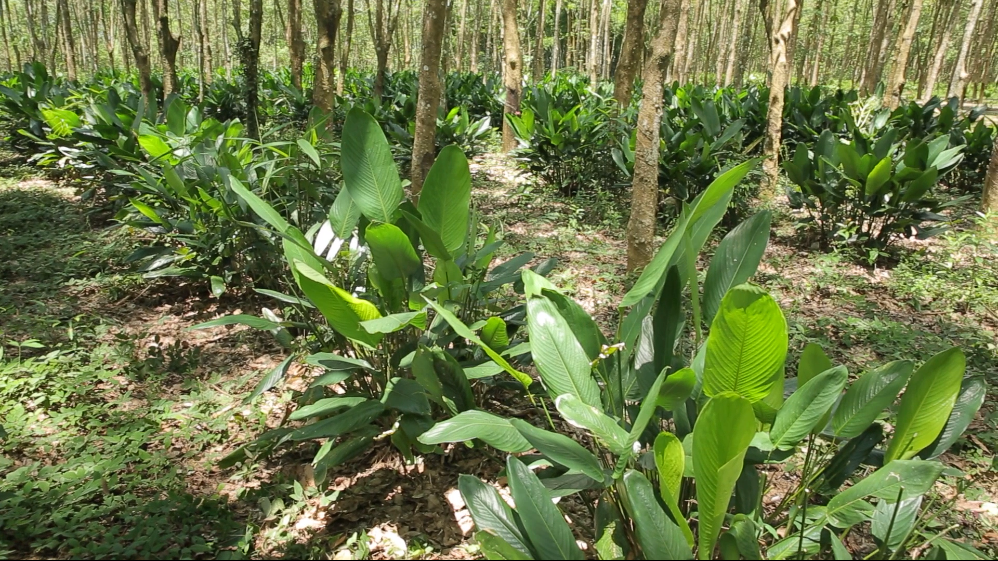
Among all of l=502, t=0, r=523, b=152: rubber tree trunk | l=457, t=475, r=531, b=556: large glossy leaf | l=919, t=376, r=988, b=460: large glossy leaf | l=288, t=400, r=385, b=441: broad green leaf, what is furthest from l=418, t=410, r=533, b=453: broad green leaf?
l=502, t=0, r=523, b=152: rubber tree trunk

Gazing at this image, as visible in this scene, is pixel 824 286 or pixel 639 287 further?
pixel 824 286

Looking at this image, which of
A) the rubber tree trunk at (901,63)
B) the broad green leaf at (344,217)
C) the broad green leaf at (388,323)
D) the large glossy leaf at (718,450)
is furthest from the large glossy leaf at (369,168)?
the rubber tree trunk at (901,63)

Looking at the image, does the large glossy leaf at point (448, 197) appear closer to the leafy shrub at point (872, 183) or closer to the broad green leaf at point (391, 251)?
the broad green leaf at point (391, 251)

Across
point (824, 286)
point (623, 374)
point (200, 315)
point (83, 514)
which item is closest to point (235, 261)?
point (200, 315)

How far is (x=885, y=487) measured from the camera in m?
1.34

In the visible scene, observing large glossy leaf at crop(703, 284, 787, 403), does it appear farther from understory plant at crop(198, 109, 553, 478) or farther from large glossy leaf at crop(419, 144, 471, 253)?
large glossy leaf at crop(419, 144, 471, 253)

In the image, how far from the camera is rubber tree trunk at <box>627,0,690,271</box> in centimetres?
354

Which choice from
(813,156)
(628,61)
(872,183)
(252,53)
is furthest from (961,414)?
(628,61)

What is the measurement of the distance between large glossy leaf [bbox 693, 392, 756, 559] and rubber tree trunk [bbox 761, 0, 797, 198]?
18.5 ft

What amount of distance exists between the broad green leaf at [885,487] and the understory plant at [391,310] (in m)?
0.90

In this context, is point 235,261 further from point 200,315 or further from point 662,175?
point 662,175

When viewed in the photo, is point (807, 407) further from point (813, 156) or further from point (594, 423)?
point (813, 156)

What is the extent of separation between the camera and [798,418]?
1391mm

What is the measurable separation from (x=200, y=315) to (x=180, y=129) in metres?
1.76
